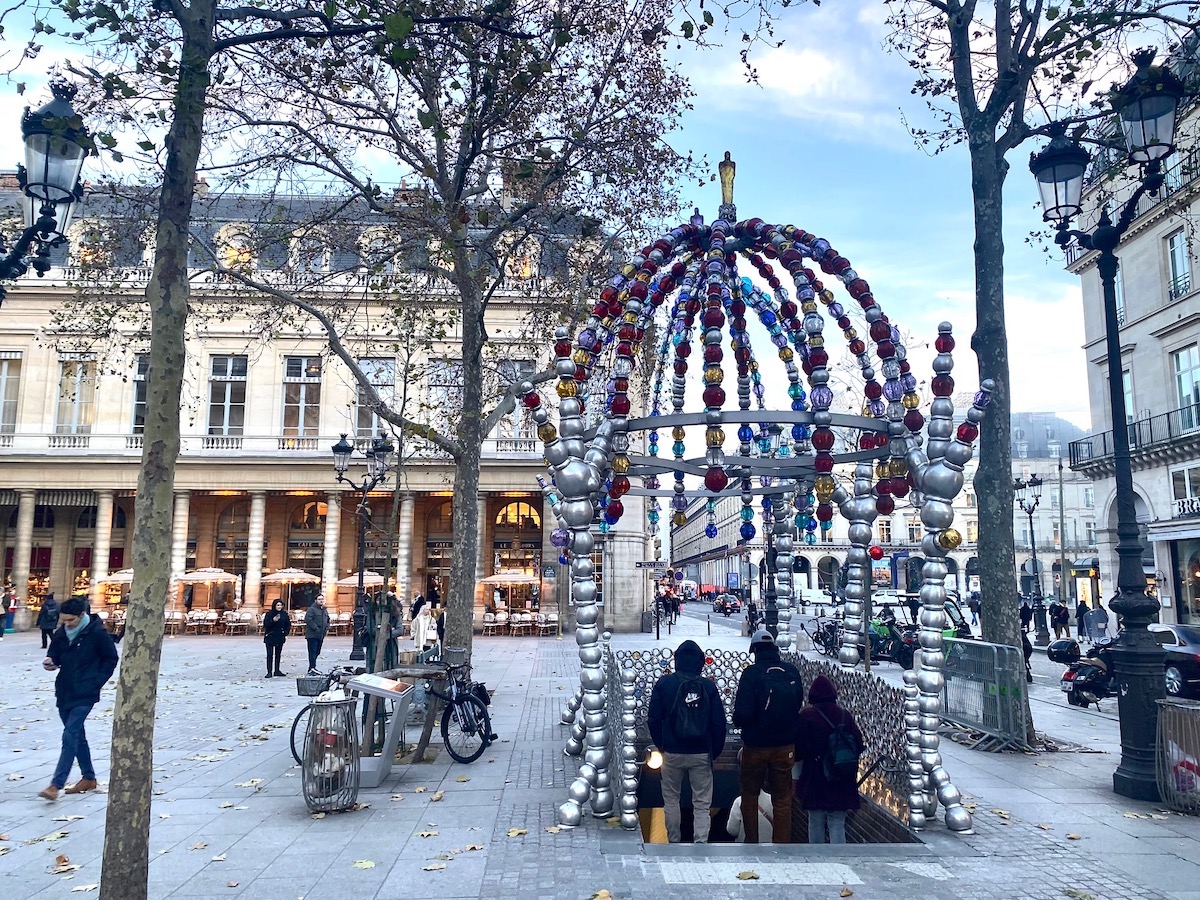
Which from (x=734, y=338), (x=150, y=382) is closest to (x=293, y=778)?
(x=150, y=382)

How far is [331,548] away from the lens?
36031 mm

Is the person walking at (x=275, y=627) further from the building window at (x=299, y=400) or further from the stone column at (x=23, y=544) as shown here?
the stone column at (x=23, y=544)

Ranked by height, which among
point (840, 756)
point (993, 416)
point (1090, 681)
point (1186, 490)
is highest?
point (1186, 490)

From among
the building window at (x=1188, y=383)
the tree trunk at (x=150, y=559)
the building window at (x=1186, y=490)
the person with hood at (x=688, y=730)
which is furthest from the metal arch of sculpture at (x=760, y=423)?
the building window at (x=1188, y=383)

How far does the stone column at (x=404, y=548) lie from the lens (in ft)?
116

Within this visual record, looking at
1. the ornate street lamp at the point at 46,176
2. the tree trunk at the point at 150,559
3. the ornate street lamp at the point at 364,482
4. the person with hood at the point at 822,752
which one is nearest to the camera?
the tree trunk at the point at 150,559

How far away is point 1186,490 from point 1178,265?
8423mm

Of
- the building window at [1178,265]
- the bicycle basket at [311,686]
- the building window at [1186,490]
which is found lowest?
the bicycle basket at [311,686]

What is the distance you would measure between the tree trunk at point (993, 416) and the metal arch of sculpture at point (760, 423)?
3218mm

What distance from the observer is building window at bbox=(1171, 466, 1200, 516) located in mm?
29656

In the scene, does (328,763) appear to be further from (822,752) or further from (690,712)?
(822,752)

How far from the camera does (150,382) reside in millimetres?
4680

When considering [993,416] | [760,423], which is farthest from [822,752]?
[993,416]

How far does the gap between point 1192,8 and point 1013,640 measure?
9.28 m
